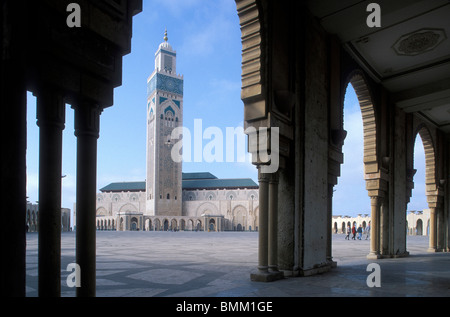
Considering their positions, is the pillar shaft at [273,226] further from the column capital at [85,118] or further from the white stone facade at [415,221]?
the white stone facade at [415,221]

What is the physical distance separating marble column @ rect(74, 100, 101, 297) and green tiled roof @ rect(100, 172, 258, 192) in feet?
213

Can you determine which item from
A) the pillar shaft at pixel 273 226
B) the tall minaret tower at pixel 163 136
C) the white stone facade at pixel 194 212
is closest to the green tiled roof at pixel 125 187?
the white stone facade at pixel 194 212

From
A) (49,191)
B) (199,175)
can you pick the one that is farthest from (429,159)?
(199,175)

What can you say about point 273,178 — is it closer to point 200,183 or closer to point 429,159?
point 429,159

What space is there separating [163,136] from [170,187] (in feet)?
29.5

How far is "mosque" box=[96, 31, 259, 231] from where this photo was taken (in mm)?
64750

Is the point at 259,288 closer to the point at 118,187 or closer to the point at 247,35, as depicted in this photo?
the point at 247,35

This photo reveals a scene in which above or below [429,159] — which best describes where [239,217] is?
below

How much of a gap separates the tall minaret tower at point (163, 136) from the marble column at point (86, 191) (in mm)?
61943

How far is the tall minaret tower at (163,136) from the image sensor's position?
6500 centimetres

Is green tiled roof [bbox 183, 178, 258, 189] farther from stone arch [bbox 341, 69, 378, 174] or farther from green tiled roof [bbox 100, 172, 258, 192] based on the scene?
stone arch [bbox 341, 69, 378, 174]

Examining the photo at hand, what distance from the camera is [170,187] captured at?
6631 cm
